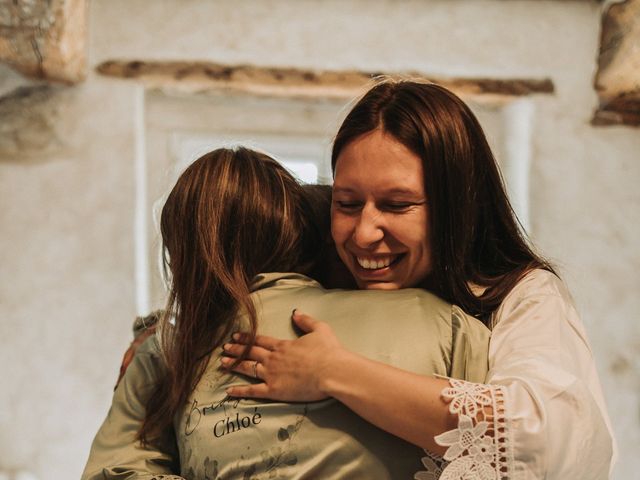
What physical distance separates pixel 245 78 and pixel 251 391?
5.67 ft

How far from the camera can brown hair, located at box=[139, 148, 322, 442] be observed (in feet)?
4.21

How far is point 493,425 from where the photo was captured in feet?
3.35

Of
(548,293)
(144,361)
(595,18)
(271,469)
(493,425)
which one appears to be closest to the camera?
(493,425)

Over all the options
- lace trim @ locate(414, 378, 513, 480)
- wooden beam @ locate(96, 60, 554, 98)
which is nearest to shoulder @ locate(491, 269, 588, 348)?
lace trim @ locate(414, 378, 513, 480)

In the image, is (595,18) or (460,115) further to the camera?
(595,18)

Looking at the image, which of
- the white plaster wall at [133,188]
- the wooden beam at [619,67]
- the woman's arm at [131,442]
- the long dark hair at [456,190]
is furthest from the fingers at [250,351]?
the wooden beam at [619,67]

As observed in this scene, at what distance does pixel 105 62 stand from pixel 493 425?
2144mm

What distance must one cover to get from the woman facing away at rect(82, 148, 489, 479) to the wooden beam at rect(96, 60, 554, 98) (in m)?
1.30

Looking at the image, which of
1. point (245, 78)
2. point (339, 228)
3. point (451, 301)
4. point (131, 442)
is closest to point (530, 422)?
point (451, 301)

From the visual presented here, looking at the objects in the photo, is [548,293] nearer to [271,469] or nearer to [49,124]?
[271,469]

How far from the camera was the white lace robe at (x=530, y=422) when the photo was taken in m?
1.01

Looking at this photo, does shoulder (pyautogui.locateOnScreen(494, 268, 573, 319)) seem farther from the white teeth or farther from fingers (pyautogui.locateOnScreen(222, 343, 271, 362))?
fingers (pyautogui.locateOnScreen(222, 343, 271, 362))

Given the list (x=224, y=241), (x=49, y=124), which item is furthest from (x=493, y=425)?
(x=49, y=124)

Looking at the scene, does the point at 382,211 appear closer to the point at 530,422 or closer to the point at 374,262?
the point at 374,262
